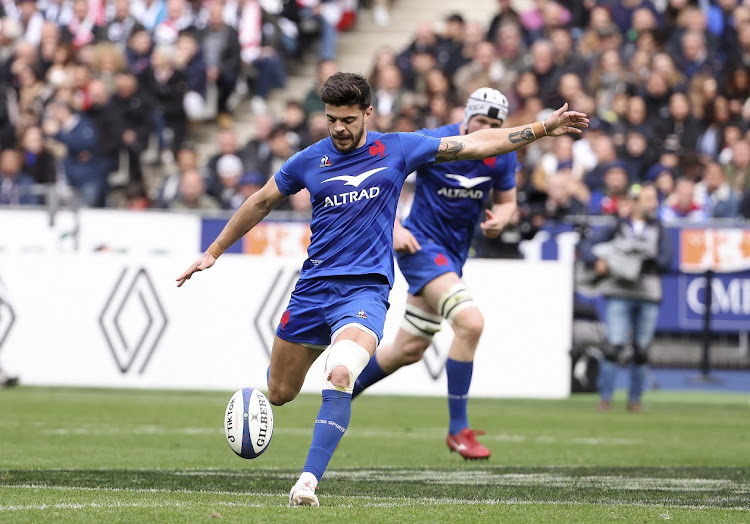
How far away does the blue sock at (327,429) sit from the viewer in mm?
7000

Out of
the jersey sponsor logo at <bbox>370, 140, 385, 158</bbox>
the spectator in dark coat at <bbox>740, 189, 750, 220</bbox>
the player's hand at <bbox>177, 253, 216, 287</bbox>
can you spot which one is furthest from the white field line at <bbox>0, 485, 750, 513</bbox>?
the spectator in dark coat at <bbox>740, 189, 750, 220</bbox>

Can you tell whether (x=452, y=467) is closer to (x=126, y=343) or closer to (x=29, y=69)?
(x=126, y=343)

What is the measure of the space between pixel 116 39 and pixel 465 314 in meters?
17.9

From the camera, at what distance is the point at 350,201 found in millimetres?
7633

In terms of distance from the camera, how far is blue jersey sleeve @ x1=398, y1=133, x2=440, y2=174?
25.8 feet

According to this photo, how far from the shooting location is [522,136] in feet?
25.6

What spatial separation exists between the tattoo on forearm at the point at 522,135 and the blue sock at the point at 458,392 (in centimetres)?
312

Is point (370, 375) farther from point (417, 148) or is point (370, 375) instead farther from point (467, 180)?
point (417, 148)

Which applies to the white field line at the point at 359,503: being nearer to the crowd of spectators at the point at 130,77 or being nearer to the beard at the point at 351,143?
the beard at the point at 351,143

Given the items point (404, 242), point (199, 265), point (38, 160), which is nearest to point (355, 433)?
point (404, 242)

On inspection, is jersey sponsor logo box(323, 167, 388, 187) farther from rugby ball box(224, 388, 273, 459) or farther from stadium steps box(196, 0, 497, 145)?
stadium steps box(196, 0, 497, 145)

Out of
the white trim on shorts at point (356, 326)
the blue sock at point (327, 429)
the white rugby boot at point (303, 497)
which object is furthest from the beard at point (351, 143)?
the white rugby boot at point (303, 497)

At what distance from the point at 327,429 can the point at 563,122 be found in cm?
218

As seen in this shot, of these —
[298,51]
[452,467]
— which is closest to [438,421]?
[452,467]
